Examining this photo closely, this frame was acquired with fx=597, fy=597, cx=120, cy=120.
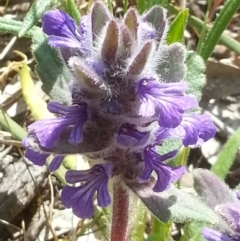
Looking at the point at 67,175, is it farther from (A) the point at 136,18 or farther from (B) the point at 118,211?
(A) the point at 136,18

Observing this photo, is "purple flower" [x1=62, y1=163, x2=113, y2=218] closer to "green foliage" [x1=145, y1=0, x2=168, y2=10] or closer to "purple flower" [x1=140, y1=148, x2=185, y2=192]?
"purple flower" [x1=140, y1=148, x2=185, y2=192]

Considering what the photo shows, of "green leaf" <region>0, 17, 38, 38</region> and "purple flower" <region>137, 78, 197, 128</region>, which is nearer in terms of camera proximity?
"purple flower" <region>137, 78, 197, 128</region>

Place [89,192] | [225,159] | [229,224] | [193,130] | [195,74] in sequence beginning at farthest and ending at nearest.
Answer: [225,159], [195,74], [229,224], [89,192], [193,130]

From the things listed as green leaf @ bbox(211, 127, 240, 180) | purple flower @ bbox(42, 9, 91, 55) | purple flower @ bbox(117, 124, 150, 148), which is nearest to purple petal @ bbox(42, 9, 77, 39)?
purple flower @ bbox(42, 9, 91, 55)

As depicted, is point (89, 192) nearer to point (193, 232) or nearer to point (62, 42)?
point (62, 42)

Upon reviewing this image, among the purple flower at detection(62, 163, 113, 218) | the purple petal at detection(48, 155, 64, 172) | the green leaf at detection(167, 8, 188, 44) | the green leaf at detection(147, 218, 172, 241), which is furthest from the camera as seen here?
the green leaf at detection(167, 8, 188, 44)

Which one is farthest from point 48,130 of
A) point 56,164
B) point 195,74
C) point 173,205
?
point 195,74

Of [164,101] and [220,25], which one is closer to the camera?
[164,101]

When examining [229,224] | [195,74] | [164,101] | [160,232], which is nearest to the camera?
[164,101]
